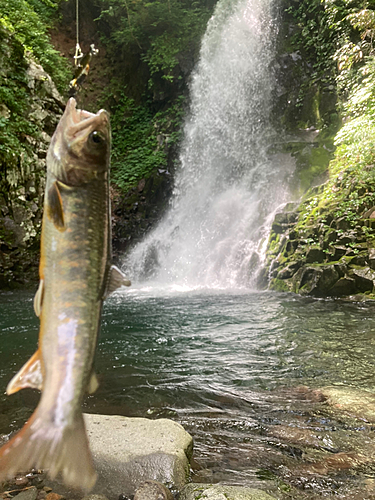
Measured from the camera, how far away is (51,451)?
1.29m

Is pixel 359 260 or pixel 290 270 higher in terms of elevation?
pixel 359 260

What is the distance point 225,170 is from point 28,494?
15.7 meters

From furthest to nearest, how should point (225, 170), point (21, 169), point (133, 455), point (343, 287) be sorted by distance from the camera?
1. point (225, 170)
2. point (21, 169)
3. point (343, 287)
4. point (133, 455)

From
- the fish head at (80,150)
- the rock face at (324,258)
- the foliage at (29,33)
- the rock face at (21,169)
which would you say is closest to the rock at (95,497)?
the fish head at (80,150)

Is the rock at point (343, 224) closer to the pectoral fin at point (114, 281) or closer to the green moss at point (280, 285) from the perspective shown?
the green moss at point (280, 285)

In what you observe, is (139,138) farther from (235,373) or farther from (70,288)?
(70,288)

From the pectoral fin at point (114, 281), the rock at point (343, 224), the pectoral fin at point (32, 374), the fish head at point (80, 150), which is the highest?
the rock at point (343, 224)

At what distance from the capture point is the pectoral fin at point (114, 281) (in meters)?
1.45

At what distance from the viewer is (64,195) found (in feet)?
4.42

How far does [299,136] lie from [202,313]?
1063 cm

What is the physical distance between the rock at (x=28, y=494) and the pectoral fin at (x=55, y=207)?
6.24 ft

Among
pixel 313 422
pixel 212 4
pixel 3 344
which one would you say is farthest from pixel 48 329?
pixel 212 4

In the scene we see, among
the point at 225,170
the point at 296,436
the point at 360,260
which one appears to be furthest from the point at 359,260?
the point at 225,170

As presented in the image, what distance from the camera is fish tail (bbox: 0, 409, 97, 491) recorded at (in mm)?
1245
